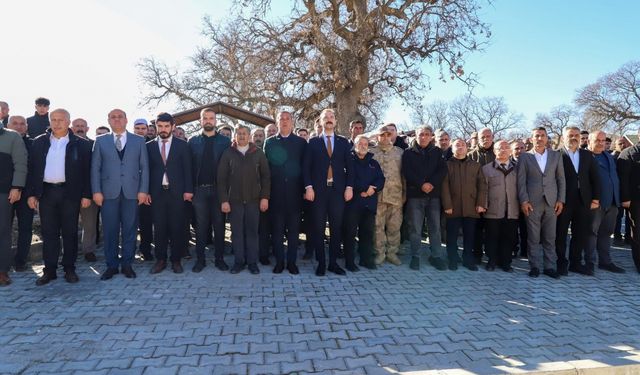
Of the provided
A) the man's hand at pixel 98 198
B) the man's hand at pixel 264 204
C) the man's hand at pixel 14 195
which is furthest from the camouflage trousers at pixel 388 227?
the man's hand at pixel 14 195

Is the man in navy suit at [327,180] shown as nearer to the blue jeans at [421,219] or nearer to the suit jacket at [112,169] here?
the blue jeans at [421,219]

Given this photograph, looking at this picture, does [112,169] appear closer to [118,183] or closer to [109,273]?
[118,183]

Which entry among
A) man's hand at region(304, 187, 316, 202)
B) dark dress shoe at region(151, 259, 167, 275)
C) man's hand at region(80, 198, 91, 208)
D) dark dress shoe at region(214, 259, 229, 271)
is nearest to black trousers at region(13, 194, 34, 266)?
man's hand at region(80, 198, 91, 208)

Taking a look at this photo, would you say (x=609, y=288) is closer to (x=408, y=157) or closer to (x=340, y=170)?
(x=408, y=157)

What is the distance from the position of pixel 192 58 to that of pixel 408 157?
2120 centimetres

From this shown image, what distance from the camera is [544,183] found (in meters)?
5.93

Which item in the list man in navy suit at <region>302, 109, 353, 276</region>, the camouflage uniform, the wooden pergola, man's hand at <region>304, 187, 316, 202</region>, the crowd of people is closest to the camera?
the crowd of people

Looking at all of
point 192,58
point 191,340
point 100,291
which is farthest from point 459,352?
point 192,58

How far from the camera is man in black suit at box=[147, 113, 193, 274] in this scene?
5660 millimetres

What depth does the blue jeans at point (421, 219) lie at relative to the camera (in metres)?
6.29

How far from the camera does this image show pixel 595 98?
141 feet

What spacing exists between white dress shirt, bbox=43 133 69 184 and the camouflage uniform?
4369mm

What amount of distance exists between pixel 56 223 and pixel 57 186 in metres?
0.52

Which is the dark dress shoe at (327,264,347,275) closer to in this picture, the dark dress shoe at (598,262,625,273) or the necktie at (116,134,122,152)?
the necktie at (116,134,122,152)
